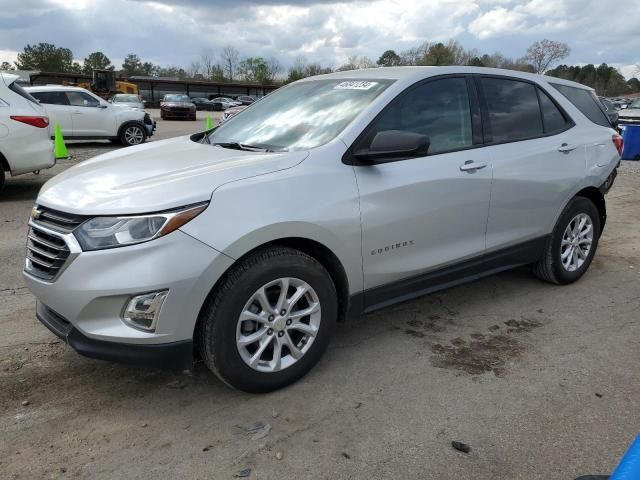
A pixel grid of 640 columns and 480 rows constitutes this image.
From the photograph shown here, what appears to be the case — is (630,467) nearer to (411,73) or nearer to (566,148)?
(411,73)

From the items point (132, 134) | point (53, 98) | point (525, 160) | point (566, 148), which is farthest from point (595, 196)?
point (53, 98)

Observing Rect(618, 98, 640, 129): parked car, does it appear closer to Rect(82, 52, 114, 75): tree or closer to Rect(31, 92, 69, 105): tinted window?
Rect(31, 92, 69, 105): tinted window

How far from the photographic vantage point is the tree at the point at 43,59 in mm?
76812

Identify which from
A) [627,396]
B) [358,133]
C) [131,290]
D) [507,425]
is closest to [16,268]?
[131,290]

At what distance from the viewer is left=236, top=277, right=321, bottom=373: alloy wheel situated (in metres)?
2.91

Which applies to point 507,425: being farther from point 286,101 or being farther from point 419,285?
point 286,101

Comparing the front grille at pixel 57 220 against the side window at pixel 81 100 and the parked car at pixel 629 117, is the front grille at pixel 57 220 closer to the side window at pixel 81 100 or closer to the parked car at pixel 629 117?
the side window at pixel 81 100

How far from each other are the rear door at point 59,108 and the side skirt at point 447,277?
1372cm

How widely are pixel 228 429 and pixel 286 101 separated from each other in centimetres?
239

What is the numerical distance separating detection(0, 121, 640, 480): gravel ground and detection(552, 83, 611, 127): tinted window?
6.04ft

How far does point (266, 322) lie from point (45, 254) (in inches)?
48.1

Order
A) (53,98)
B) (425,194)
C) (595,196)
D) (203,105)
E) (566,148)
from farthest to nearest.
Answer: (203,105) → (53,98) → (595,196) → (566,148) → (425,194)

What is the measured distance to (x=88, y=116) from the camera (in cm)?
1505

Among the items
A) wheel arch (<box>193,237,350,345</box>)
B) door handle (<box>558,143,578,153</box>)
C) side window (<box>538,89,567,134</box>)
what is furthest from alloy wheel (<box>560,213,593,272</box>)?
wheel arch (<box>193,237,350,345</box>)
